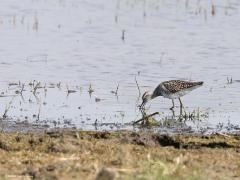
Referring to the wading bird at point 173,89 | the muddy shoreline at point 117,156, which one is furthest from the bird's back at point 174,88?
the muddy shoreline at point 117,156

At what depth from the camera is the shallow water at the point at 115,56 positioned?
41.1 ft

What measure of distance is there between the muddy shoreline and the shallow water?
1.98 m

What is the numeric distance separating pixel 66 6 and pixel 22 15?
5.64 feet

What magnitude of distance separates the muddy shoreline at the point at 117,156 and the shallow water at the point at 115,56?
198 cm

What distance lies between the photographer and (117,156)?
8.06 meters

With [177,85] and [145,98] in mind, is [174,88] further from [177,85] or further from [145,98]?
[145,98]

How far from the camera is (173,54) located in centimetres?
1747

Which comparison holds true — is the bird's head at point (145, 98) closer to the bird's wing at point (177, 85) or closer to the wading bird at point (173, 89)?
the wading bird at point (173, 89)

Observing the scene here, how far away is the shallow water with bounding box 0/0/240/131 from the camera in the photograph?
12.5 m

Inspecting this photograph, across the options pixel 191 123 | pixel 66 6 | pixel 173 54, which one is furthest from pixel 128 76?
pixel 66 6

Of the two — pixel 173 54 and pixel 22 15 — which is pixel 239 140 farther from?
pixel 22 15

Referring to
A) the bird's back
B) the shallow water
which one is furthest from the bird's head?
the bird's back

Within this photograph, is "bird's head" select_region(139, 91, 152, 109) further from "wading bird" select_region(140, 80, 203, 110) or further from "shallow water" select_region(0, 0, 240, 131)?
"shallow water" select_region(0, 0, 240, 131)

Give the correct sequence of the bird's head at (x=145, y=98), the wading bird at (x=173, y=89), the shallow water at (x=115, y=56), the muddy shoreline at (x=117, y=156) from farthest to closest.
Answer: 1. the wading bird at (x=173, y=89)
2. the bird's head at (x=145, y=98)
3. the shallow water at (x=115, y=56)
4. the muddy shoreline at (x=117, y=156)
